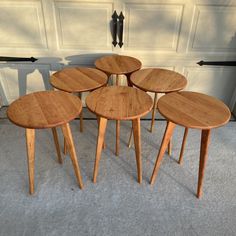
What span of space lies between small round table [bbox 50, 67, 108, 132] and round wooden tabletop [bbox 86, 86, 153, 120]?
0.33 ft

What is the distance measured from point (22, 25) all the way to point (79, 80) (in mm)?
847

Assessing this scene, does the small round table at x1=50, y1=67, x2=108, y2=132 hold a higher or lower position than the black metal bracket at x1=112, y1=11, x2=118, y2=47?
lower

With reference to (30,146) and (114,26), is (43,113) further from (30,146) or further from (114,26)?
(114,26)

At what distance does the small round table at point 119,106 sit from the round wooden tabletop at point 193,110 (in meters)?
0.13

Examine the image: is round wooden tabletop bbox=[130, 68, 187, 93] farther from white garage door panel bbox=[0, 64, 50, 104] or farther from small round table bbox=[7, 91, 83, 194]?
white garage door panel bbox=[0, 64, 50, 104]

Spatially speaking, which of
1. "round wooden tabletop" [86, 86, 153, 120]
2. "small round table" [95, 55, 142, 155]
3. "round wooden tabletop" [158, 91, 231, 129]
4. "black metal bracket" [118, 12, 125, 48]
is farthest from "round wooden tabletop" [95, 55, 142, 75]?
"round wooden tabletop" [158, 91, 231, 129]

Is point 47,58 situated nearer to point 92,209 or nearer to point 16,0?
point 16,0

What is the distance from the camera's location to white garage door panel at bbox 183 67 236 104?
7.43 feet

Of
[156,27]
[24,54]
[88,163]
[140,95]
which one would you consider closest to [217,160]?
[140,95]

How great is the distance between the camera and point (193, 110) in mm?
1358

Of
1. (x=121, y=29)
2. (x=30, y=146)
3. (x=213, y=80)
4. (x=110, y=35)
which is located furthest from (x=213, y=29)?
(x=30, y=146)

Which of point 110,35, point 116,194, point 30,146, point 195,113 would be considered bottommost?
point 116,194

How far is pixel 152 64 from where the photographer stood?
221 centimetres

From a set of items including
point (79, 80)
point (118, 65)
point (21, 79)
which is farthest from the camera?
point (21, 79)
